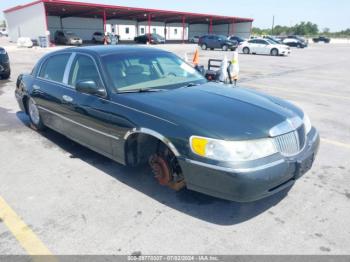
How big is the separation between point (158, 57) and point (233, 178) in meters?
2.39

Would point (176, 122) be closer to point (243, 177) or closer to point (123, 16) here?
point (243, 177)

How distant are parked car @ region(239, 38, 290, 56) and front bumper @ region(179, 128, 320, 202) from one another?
2630 centimetres

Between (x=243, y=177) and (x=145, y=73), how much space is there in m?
2.03

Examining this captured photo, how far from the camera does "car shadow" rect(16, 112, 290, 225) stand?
3051mm

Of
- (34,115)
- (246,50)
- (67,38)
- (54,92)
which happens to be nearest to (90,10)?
(67,38)

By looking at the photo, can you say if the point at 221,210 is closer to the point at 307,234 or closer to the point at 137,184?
the point at 307,234

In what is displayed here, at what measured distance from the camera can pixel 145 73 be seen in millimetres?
3945

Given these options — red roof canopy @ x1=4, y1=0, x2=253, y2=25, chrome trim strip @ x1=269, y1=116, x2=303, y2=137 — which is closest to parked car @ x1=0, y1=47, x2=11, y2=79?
chrome trim strip @ x1=269, y1=116, x2=303, y2=137

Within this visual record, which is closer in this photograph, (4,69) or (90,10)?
(4,69)

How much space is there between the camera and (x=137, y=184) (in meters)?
3.66

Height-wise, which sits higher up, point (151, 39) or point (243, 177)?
point (151, 39)

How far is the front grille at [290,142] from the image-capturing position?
9.23ft

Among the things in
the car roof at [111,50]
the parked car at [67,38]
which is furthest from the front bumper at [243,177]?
the parked car at [67,38]

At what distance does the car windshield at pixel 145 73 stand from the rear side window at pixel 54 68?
0.97 metres
